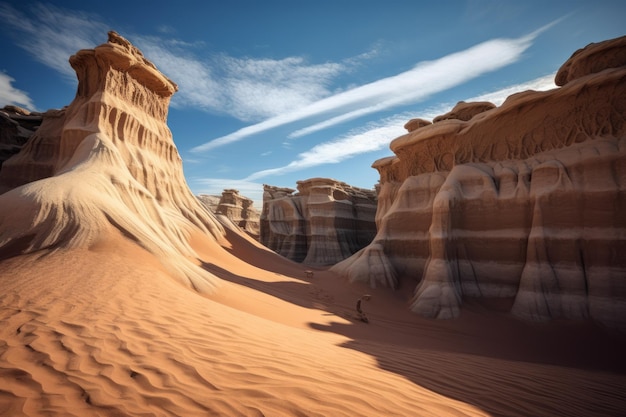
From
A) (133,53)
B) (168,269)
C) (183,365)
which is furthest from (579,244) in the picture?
(133,53)

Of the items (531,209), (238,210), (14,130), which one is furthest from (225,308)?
(238,210)

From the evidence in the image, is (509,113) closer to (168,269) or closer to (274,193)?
(168,269)

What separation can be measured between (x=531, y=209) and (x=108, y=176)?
47.9 ft

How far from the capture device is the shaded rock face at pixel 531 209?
8.04 m

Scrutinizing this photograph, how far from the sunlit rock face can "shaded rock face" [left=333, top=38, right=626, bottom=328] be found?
889 cm

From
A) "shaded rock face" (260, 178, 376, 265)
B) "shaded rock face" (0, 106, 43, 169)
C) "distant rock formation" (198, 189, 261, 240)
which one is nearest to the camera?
"shaded rock face" (0, 106, 43, 169)

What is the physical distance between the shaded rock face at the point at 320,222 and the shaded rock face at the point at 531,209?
15176mm

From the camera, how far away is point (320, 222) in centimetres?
2895

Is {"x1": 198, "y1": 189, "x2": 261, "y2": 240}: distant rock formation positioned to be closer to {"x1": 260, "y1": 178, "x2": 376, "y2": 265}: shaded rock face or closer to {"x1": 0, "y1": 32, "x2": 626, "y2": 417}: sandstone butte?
A: {"x1": 260, "y1": 178, "x2": 376, "y2": 265}: shaded rock face

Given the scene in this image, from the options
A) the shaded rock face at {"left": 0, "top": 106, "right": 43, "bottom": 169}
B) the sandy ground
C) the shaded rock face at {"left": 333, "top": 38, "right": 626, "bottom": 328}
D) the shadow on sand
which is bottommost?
the shadow on sand

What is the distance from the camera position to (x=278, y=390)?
264 cm

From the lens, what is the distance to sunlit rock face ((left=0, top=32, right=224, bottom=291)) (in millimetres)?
6801

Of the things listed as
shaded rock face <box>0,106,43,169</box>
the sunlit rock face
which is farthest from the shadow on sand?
shaded rock face <box>0,106,43,169</box>

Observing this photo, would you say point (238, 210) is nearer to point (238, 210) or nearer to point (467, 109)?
point (238, 210)
